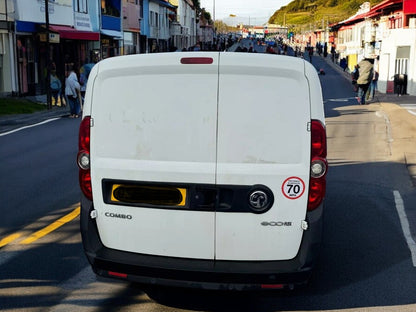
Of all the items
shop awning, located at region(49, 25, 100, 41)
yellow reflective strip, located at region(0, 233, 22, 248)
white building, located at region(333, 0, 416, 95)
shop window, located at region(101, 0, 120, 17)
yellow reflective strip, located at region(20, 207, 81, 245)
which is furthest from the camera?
shop window, located at region(101, 0, 120, 17)

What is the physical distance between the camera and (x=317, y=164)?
433cm

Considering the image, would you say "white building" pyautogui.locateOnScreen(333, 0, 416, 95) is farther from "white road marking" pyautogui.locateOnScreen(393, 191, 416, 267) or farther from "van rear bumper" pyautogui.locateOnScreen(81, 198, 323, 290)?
"van rear bumper" pyautogui.locateOnScreen(81, 198, 323, 290)

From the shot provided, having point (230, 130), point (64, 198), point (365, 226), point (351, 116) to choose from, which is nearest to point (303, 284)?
point (230, 130)

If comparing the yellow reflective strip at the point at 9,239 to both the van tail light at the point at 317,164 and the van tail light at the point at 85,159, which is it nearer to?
the van tail light at the point at 85,159

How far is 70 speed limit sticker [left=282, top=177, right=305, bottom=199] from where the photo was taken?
4.26 meters

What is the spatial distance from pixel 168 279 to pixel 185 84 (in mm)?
1455

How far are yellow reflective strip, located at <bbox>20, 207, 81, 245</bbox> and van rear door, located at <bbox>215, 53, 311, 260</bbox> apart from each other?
3.10m

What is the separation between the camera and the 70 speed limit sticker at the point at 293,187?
426 centimetres

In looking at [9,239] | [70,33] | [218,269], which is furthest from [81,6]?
[218,269]

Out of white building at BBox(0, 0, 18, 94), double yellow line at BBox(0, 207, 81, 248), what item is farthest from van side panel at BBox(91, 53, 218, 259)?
white building at BBox(0, 0, 18, 94)

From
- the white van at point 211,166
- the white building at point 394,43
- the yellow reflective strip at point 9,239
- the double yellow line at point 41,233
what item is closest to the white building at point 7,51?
the white building at point 394,43

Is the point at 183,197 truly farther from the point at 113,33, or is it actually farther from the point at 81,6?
the point at 113,33

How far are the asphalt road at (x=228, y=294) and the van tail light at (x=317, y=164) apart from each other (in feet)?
3.55

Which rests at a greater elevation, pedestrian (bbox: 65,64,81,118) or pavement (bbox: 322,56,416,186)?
pedestrian (bbox: 65,64,81,118)
